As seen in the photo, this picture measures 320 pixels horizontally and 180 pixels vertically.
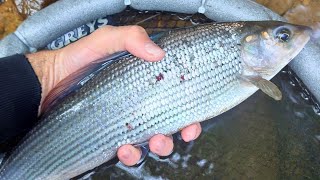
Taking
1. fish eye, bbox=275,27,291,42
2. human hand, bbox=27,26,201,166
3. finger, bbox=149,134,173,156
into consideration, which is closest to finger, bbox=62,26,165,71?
human hand, bbox=27,26,201,166

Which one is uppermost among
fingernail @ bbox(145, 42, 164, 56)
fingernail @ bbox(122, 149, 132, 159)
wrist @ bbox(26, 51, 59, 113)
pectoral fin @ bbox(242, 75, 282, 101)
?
fingernail @ bbox(145, 42, 164, 56)

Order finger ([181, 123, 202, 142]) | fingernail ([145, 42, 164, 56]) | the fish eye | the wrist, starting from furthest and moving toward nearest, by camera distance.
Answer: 1. the wrist
2. finger ([181, 123, 202, 142])
3. the fish eye
4. fingernail ([145, 42, 164, 56])

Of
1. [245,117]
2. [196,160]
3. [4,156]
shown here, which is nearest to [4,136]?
[4,156]

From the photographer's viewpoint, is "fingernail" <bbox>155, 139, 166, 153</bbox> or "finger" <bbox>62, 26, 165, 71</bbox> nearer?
"finger" <bbox>62, 26, 165, 71</bbox>

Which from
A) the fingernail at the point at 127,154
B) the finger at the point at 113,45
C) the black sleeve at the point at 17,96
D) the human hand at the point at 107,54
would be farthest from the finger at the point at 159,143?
the black sleeve at the point at 17,96

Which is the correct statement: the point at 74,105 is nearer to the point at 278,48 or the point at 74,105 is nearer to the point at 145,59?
the point at 145,59

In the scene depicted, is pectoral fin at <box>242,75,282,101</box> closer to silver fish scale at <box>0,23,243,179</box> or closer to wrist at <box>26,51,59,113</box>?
silver fish scale at <box>0,23,243,179</box>

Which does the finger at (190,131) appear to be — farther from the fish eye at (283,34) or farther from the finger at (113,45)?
the fish eye at (283,34)
